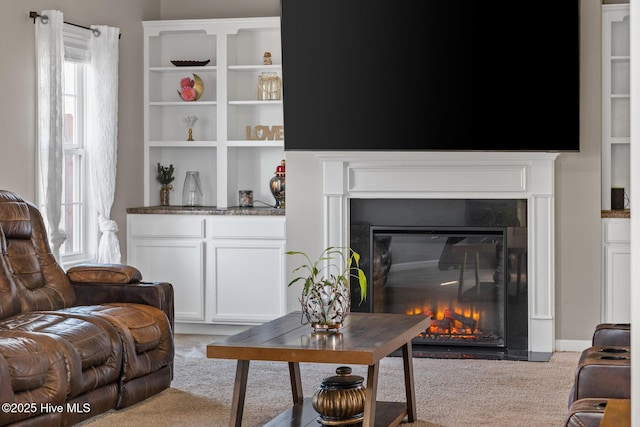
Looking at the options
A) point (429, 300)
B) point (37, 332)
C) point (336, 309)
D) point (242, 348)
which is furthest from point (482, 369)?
point (37, 332)

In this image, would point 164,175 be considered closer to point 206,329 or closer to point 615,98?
point 206,329

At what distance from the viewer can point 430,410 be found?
4477 mm

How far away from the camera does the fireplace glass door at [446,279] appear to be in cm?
609

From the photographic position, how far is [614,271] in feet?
19.6

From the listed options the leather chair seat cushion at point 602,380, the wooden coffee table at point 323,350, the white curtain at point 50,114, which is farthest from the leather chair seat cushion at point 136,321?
the leather chair seat cushion at point 602,380

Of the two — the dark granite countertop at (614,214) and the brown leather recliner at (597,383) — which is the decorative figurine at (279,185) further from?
the brown leather recliner at (597,383)

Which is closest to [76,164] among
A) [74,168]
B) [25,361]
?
[74,168]

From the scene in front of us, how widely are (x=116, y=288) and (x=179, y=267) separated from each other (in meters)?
1.82

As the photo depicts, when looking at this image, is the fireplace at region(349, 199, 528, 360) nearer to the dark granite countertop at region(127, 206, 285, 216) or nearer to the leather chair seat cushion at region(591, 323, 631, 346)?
the dark granite countertop at region(127, 206, 285, 216)

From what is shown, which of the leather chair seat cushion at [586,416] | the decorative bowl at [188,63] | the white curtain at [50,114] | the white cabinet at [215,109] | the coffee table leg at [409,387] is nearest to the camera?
the leather chair seat cushion at [586,416]

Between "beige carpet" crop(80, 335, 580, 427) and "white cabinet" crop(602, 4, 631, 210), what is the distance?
4.25 feet

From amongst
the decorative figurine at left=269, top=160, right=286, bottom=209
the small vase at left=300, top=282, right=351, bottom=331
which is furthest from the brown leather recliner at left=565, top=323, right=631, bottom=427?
the decorative figurine at left=269, top=160, right=286, bottom=209

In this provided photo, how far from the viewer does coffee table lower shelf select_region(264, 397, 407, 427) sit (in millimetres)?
4008

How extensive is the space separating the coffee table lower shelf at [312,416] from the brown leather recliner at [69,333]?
0.80 metres
